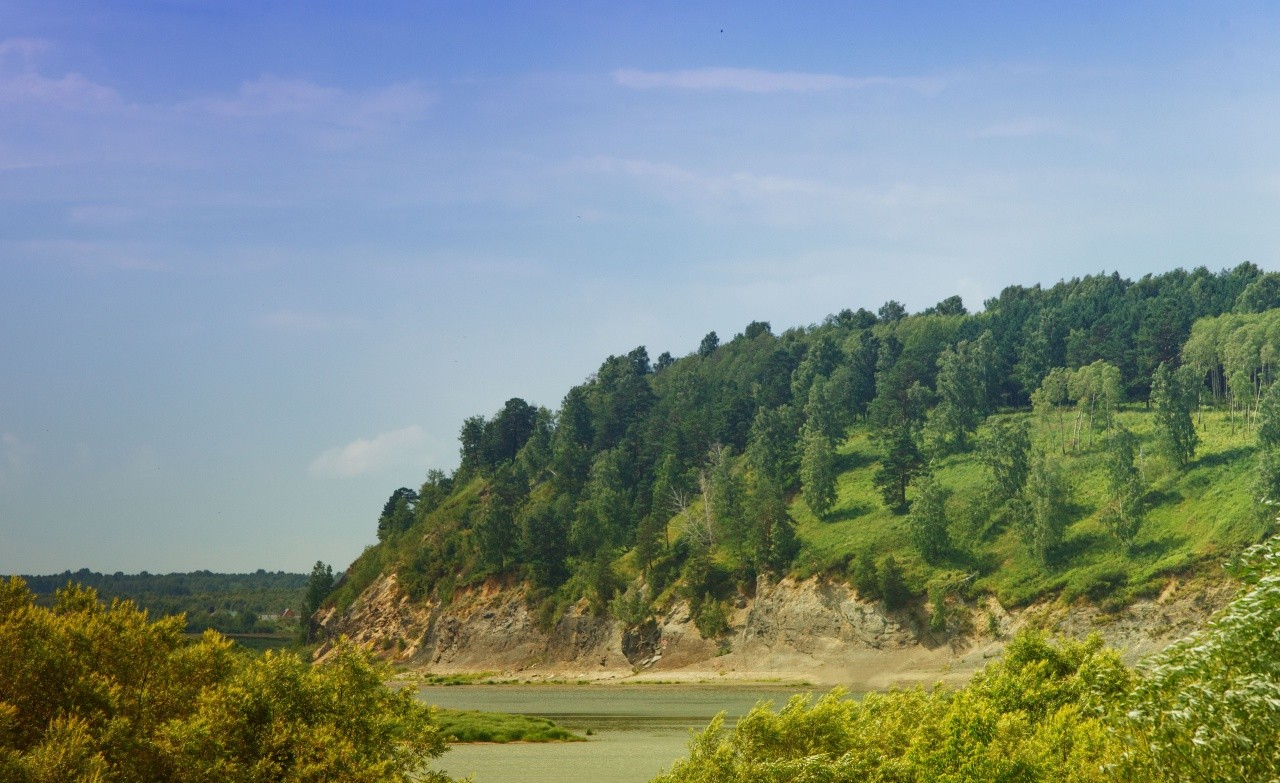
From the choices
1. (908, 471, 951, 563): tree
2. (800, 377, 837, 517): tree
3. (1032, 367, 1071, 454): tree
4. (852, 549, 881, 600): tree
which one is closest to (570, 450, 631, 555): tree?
(800, 377, 837, 517): tree

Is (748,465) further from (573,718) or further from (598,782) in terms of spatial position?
(598,782)

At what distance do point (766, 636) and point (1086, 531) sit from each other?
128 feet

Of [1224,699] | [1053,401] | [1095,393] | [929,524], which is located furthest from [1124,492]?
[1224,699]

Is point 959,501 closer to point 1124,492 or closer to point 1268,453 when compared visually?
point 1124,492

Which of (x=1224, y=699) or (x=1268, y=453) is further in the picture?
(x=1268, y=453)

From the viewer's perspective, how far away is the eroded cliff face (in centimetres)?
12238

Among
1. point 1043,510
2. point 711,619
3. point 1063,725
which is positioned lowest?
point 711,619

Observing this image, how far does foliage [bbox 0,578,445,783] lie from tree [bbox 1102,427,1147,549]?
11157 centimetres

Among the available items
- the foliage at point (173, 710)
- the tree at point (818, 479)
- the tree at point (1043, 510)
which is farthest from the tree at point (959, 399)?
the foliage at point (173, 710)

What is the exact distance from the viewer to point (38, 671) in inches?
1186

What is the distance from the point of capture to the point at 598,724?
9031 centimetres

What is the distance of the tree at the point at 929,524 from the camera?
142m

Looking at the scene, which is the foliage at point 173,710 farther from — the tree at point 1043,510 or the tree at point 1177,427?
the tree at point 1177,427

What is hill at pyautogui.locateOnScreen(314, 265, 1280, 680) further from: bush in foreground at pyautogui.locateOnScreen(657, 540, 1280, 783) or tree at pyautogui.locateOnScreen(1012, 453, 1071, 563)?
bush in foreground at pyautogui.locateOnScreen(657, 540, 1280, 783)
